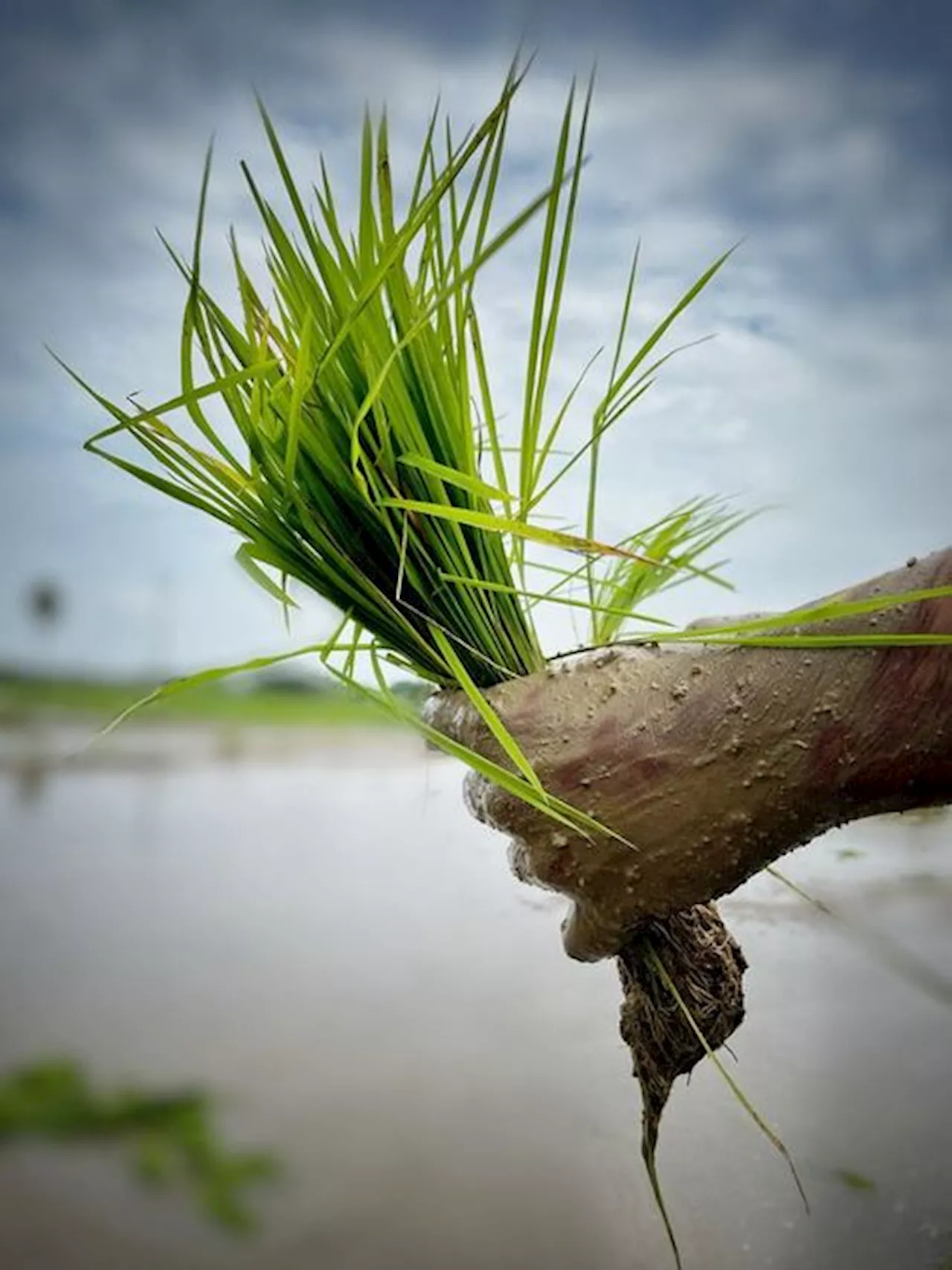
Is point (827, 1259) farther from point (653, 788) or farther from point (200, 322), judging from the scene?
point (200, 322)

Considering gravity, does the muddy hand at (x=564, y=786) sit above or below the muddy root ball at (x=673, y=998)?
above

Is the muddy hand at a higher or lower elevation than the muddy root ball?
higher

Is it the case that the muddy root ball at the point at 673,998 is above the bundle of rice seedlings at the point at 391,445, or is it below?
below

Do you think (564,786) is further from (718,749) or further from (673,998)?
(673,998)

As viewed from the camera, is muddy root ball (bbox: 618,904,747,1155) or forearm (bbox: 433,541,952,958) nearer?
forearm (bbox: 433,541,952,958)

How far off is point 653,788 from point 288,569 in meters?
0.24

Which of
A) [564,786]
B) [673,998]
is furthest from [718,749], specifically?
[673,998]

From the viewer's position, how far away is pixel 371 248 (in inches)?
21.6

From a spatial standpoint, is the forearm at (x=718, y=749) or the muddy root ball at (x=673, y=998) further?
the muddy root ball at (x=673, y=998)

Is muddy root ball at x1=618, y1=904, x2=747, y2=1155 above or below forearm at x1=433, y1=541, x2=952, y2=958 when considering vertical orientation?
below

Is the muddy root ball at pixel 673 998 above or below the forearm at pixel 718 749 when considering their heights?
below

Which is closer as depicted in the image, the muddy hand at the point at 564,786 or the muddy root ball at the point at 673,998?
the muddy hand at the point at 564,786

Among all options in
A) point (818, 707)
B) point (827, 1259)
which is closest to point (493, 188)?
point (818, 707)

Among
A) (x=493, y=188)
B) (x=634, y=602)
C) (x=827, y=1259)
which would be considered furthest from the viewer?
(x=827, y=1259)
